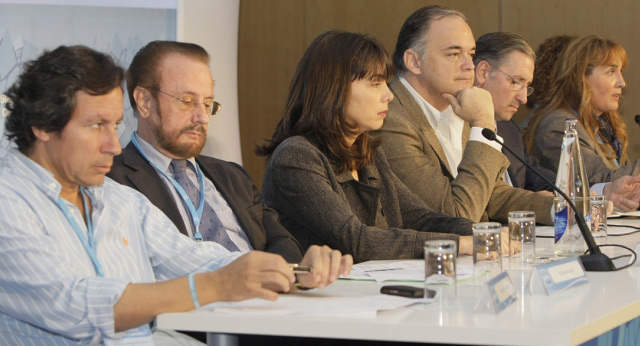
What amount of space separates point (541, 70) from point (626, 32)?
0.92 metres

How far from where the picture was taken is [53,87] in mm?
1695

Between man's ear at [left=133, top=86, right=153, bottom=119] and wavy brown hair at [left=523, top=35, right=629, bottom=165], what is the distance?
263 centimetres

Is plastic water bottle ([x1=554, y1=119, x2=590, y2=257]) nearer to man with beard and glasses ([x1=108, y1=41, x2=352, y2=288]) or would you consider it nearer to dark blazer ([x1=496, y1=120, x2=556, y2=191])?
man with beard and glasses ([x1=108, y1=41, x2=352, y2=288])

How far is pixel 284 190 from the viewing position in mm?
2551

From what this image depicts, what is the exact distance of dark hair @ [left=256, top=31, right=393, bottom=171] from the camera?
2676mm

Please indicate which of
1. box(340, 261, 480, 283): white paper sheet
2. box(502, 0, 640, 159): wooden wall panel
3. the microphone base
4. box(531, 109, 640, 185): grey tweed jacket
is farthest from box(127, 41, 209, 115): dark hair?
box(502, 0, 640, 159): wooden wall panel

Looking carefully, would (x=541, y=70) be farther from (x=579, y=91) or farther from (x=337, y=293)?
(x=337, y=293)

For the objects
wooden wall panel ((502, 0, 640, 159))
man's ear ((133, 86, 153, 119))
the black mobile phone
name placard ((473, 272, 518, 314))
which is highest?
wooden wall panel ((502, 0, 640, 159))

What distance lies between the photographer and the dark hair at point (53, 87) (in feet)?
5.54

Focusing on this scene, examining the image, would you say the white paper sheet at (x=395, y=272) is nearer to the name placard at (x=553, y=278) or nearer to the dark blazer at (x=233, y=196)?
the name placard at (x=553, y=278)

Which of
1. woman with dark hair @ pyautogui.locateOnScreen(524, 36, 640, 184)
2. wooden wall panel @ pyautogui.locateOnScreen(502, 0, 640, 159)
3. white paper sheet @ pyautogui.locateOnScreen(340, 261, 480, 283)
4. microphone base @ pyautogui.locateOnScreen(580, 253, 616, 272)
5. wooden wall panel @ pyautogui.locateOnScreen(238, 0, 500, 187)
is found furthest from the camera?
wooden wall panel @ pyautogui.locateOnScreen(238, 0, 500, 187)

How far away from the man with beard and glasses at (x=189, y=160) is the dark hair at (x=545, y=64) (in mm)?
2517

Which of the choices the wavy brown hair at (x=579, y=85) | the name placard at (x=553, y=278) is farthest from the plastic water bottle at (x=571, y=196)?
the wavy brown hair at (x=579, y=85)

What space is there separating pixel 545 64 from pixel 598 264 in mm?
2957
